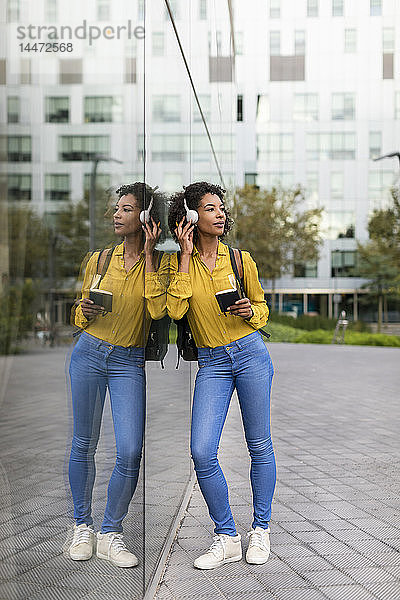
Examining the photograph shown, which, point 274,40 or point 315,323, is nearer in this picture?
point 315,323

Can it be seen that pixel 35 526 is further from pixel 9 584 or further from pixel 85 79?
pixel 85 79

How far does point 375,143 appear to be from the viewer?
126ft

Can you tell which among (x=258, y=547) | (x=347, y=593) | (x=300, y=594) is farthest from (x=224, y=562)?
(x=347, y=593)

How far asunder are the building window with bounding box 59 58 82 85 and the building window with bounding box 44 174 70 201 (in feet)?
0.77

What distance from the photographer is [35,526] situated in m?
1.84

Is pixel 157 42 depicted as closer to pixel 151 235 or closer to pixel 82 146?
pixel 151 235

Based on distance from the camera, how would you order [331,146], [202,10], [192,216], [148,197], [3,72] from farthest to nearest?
[331,146], [202,10], [192,216], [148,197], [3,72]

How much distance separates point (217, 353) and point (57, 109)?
90.4 inches

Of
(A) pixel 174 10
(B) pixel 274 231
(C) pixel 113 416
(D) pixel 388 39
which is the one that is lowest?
(C) pixel 113 416

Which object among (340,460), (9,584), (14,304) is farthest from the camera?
(340,460)

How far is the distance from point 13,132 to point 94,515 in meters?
1.34

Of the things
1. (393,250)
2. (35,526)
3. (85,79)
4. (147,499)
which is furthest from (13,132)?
(393,250)

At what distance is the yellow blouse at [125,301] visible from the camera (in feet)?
7.44

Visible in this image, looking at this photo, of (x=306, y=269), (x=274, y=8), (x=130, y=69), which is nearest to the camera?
(x=130, y=69)
